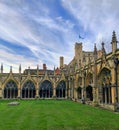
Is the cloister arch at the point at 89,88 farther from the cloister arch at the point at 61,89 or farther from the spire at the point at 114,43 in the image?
the cloister arch at the point at 61,89

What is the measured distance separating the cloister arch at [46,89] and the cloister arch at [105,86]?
61.7ft

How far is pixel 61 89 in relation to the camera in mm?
43719

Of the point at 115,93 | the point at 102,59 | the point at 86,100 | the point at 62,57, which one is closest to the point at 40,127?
the point at 115,93

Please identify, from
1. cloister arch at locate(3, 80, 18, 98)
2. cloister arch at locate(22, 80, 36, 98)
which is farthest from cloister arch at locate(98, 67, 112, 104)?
cloister arch at locate(3, 80, 18, 98)

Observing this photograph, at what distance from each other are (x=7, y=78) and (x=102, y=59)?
79.0ft

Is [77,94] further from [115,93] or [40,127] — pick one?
[40,127]

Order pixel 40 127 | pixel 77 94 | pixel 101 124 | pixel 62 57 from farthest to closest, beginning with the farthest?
pixel 62 57
pixel 77 94
pixel 101 124
pixel 40 127

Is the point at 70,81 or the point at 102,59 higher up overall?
the point at 102,59

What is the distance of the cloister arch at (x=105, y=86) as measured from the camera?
2377 centimetres

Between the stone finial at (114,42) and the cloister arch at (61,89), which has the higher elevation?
the stone finial at (114,42)

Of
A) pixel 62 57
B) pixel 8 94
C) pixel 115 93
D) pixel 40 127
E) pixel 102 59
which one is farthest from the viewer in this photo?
pixel 62 57

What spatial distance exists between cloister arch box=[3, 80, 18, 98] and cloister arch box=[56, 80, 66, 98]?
30.1ft

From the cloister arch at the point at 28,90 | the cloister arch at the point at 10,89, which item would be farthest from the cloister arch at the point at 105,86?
the cloister arch at the point at 10,89

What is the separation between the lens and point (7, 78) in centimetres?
4172
